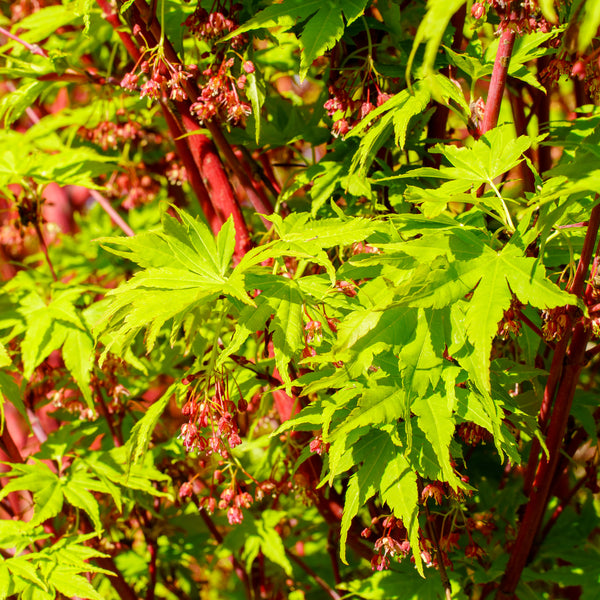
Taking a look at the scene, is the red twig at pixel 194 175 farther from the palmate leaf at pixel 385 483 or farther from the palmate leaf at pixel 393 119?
the palmate leaf at pixel 385 483

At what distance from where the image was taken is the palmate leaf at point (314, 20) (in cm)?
127

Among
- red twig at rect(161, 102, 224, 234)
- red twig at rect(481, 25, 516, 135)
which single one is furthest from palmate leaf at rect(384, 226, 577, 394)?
red twig at rect(161, 102, 224, 234)

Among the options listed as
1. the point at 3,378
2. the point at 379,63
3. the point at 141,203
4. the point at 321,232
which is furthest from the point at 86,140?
the point at 321,232

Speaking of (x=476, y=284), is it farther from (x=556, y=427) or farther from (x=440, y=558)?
(x=440, y=558)

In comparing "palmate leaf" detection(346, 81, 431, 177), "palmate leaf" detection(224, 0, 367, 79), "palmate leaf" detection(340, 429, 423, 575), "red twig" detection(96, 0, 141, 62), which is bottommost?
"palmate leaf" detection(340, 429, 423, 575)

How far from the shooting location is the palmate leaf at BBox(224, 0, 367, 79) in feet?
4.17

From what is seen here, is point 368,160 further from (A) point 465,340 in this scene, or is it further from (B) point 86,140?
(B) point 86,140

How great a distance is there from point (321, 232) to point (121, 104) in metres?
1.23

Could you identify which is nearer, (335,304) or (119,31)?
(335,304)

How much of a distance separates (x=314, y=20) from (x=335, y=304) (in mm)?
592

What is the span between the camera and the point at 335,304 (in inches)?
46.3

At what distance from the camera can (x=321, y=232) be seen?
1.23 meters

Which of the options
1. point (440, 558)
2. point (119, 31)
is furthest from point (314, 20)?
point (440, 558)

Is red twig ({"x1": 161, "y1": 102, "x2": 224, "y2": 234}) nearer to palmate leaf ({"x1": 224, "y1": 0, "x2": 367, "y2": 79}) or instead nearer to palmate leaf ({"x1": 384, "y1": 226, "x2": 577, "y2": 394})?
palmate leaf ({"x1": 224, "y1": 0, "x2": 367, "y2": 79})
